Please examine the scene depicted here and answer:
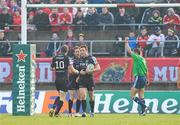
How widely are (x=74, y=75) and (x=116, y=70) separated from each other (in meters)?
5.63

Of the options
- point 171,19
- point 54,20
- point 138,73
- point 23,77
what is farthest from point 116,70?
point 23,77

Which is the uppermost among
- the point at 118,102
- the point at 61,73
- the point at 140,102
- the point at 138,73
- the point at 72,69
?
the point at 72,69

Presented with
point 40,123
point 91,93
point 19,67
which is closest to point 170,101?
point 91,93

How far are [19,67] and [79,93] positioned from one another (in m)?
2.04

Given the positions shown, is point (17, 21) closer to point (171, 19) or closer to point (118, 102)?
point (171, 19)

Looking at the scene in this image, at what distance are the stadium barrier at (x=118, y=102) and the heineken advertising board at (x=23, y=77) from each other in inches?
150

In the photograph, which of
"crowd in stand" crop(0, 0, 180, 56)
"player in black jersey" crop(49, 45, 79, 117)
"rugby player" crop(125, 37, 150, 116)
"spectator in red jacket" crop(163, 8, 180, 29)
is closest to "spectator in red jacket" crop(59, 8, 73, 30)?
"crowd in stand" crop(0, 0, 180, 56)

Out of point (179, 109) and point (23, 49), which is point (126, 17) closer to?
point (179, 109)

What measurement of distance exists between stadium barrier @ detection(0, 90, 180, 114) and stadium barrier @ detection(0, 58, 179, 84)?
1914 mm

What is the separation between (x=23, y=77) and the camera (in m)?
23.7

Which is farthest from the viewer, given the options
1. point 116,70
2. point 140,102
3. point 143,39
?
point 143,39

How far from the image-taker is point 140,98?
25.3 metres

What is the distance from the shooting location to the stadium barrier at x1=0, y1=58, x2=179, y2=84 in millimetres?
29656

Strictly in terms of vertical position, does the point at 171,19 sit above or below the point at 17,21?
above
